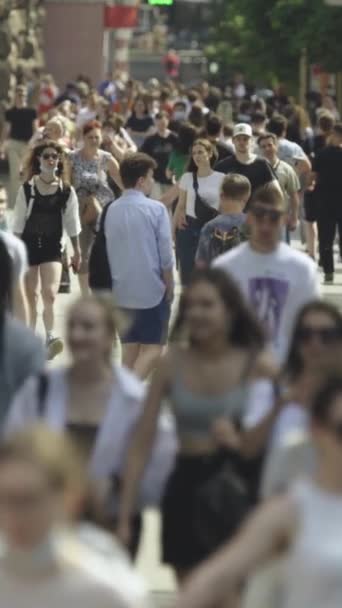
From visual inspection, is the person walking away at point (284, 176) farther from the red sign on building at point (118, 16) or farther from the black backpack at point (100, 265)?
the red sign on building at point (118, 16)

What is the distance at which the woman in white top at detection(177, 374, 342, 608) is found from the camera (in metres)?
4.94

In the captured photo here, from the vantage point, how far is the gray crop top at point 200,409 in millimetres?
7195

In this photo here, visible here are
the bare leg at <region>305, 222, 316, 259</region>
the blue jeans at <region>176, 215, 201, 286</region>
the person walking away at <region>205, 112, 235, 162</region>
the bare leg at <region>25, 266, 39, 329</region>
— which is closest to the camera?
the bare leg at <region>25, 266, 39, 329</region>

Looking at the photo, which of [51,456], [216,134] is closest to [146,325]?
[216,134]

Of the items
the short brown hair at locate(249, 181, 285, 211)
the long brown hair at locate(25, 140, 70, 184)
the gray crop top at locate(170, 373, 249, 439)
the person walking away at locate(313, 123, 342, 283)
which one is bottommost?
the person walking away at locate(313, 123, 342, 283)

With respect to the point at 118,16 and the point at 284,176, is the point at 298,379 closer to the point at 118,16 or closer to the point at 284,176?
the point at 284,176

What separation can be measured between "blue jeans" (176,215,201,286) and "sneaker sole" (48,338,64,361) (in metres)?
1.06

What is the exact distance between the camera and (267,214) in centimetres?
918

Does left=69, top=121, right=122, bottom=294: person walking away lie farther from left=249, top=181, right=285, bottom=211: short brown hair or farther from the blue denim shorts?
left=249, top=181, right=285, bottom=211: short brown hair

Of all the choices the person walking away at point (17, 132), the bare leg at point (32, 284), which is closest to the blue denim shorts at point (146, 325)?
the bare leg at point (32, 284)

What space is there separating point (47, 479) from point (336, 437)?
2.73 feet

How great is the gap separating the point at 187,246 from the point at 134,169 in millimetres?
3590

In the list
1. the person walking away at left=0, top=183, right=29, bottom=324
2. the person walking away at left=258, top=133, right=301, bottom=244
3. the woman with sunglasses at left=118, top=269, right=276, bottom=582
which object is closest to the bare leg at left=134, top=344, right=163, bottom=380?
the person walking away at left=0, top=183, right=29, bottom=324

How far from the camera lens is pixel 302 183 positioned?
2317 cm
